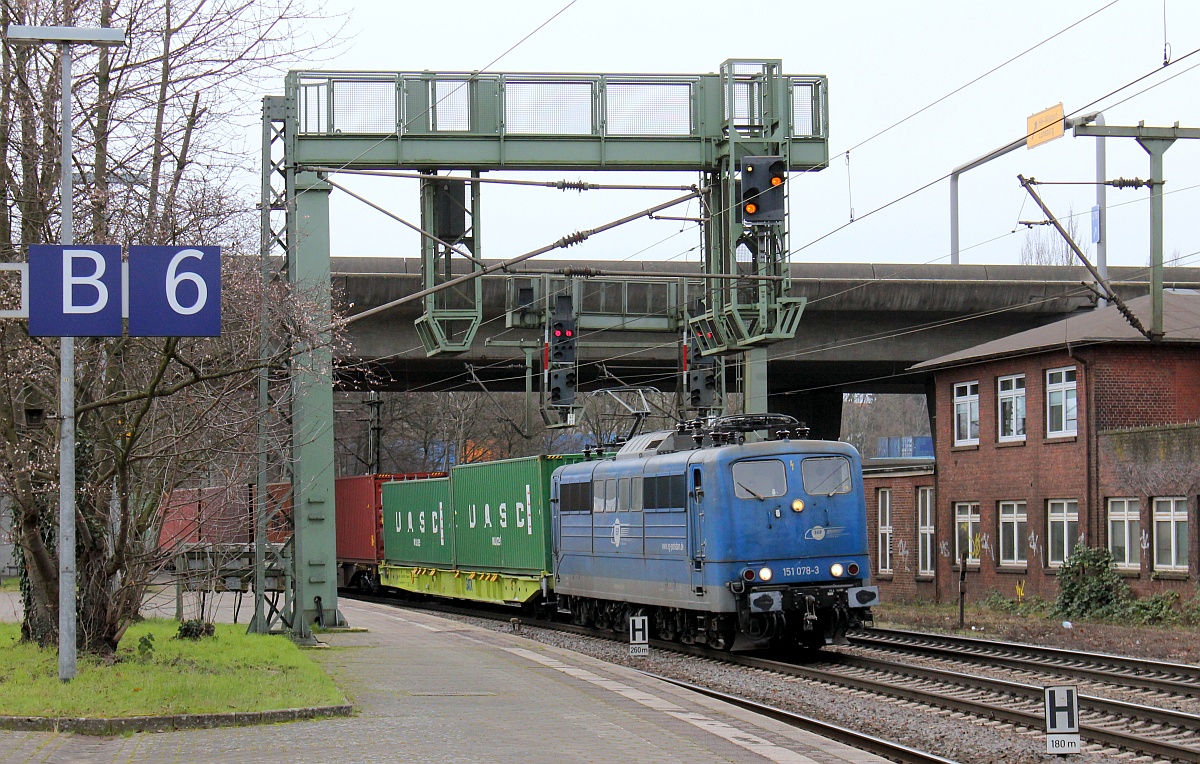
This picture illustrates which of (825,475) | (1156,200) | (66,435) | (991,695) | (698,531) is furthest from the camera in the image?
(1156,200)

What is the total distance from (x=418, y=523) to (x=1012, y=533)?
13755 mm

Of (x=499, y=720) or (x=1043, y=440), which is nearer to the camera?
(x=499, y=720)

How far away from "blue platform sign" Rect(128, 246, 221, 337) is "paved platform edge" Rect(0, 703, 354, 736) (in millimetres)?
3287

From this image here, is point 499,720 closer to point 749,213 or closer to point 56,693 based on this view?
point 56,693

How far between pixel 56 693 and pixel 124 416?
12.4 ft

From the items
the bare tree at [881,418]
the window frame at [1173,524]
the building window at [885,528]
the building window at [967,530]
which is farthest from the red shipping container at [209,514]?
the bare tree at [881,418]

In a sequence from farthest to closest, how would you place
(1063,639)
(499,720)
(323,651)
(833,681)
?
(1063,639)
(323,651)
(833,681)
(499,720)

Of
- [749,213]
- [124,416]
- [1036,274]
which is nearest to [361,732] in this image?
[124,416]

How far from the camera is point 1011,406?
32.9 metres

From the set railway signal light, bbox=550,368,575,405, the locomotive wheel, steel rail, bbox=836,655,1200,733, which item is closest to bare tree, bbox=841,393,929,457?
railway signal light, bbox=550,368,575,405

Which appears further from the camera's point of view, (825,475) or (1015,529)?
(1015,529)

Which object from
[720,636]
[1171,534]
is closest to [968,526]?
[1171,534]

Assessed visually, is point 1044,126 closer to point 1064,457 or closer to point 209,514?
point 1064,457

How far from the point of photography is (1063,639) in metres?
22.6
